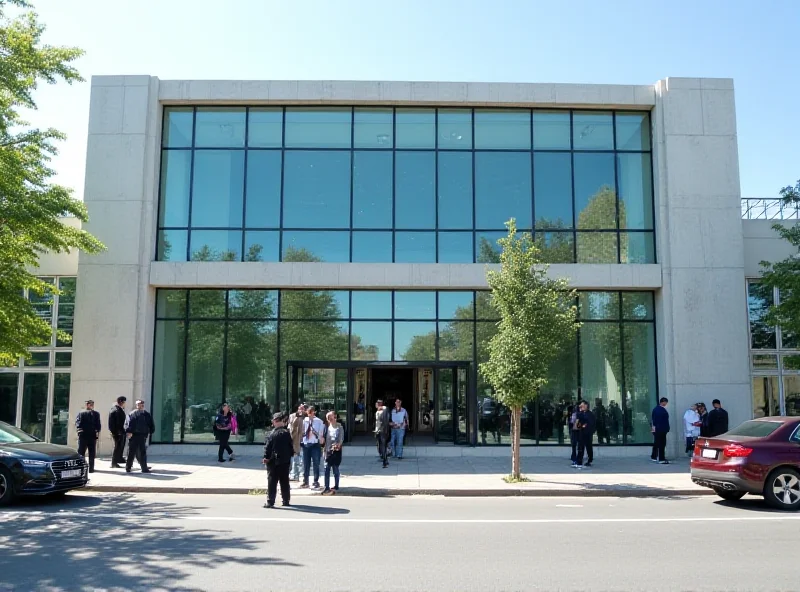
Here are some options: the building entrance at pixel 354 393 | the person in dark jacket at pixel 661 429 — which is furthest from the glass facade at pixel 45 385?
the person in dark jacket at pixel 661 429

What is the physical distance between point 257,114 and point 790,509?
16902 mm

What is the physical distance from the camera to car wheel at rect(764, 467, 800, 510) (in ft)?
35.2

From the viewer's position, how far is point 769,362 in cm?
1983

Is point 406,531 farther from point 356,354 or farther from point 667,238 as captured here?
point 667,238

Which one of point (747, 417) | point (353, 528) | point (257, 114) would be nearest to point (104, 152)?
point (257, 114)

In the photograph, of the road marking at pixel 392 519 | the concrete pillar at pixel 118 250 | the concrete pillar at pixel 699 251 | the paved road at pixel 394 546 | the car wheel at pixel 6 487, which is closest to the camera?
the paved road at pixel 394 546

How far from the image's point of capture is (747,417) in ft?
59.8

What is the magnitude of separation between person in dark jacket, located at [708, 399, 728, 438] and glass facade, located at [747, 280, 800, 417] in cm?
335

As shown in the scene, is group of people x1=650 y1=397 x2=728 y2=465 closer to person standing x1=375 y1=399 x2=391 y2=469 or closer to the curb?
the curb

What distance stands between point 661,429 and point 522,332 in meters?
5.15

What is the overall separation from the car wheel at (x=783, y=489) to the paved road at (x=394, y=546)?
237 millimetres

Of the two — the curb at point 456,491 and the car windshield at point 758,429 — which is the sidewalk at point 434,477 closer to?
the curb at point 456,491

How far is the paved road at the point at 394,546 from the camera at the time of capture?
6516mm

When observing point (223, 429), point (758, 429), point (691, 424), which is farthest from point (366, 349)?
point (758, 429)
